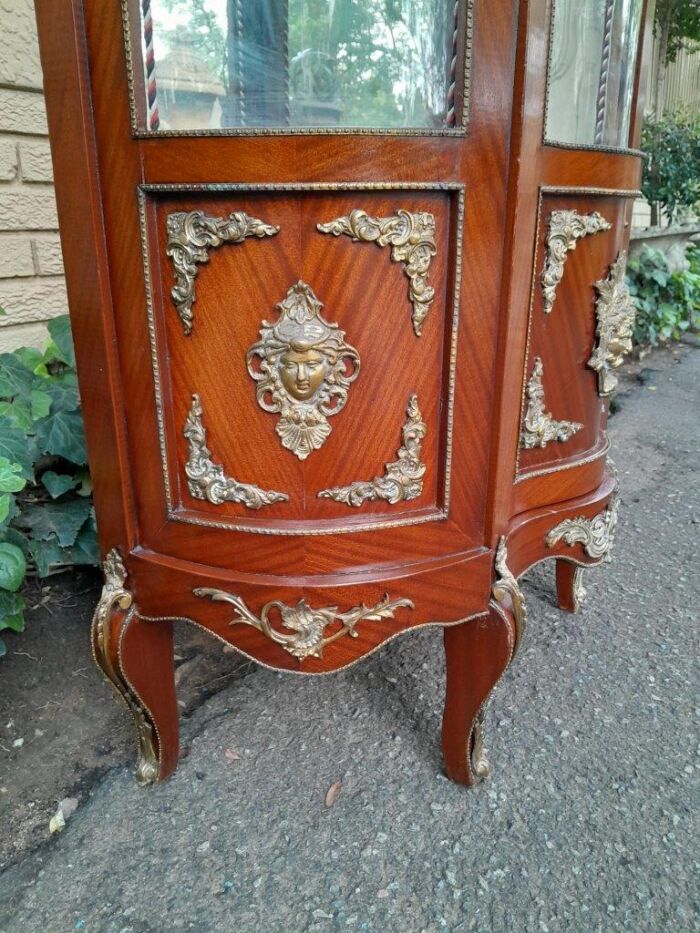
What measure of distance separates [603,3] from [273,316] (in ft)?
2.88

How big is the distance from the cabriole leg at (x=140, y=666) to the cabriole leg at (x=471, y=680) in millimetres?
571

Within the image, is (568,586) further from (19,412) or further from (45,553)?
(19,412)

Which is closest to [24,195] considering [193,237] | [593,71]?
[193,237]

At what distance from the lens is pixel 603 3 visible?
1.34m

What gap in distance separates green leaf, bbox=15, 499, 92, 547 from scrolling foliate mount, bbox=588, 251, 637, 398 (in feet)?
4.39

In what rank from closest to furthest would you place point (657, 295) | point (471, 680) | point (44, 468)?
point (471, 680) < point (44, 468) < point (657, 295)

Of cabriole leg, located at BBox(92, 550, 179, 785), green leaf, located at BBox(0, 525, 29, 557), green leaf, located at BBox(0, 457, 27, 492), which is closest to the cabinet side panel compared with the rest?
cabriole leg, located at BBox(92, 550, 179, 785)

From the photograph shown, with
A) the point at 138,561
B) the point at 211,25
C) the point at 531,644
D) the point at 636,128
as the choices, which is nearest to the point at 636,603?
the point at 531,644

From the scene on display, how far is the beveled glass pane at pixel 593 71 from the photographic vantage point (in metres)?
1.26

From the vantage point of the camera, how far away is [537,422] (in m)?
1.42

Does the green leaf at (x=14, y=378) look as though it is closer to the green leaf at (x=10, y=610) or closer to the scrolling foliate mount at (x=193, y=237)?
the green leaf at (x=10, y=610)

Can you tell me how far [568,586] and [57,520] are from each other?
146 centimetres

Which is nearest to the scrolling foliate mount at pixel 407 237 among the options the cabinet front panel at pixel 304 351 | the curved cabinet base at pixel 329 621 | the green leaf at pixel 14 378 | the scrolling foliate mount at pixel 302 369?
the cabinet front panel at pixel 304 351

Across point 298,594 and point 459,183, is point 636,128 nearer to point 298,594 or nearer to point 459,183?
point 459,183
